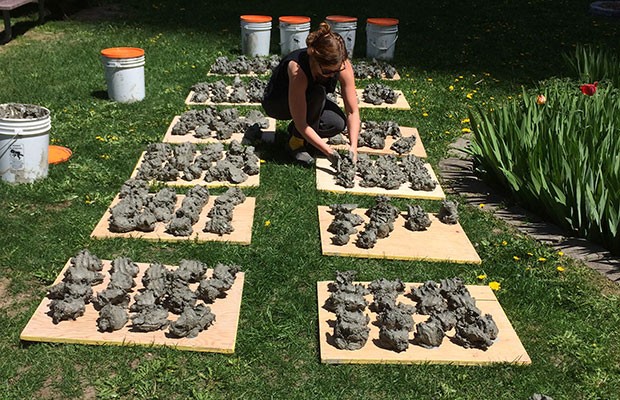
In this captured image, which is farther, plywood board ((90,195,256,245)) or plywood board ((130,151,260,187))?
plywood board ((130,151,260,187))

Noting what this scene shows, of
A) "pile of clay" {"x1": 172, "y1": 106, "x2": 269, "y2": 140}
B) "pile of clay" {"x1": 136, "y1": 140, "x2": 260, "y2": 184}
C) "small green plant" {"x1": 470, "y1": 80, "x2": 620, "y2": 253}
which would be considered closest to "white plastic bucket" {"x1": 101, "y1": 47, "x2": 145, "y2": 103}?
"pile of clay" {"x1": 172, "y1": 106, "x2": 269, "y2": 140}

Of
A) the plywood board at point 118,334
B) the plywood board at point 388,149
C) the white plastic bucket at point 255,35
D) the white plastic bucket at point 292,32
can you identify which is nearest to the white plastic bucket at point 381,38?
the white plastic bucket at point 292,32

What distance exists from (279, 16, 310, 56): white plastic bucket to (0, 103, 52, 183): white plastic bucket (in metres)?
4.75

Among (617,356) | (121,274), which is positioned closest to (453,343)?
(617,356)

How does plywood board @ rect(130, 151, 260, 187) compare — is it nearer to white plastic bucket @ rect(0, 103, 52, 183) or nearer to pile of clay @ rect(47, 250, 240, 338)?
white plastic bucket @ rect(0, 103, 52, 183)

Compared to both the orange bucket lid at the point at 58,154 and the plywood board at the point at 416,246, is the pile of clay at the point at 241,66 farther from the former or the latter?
the plywood board at the point at 416,246

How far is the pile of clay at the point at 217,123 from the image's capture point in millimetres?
6402

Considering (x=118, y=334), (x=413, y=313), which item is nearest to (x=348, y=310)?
(x=413, y=313)

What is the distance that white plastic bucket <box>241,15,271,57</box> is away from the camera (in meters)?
9.15

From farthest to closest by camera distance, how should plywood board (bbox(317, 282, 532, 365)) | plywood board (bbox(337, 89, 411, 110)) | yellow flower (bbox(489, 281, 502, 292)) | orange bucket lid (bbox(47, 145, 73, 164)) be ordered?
plywood board (bbox(337, 89, 411, 110)), orange bucket lid (bbox(47, 145, 73, 164)), yellow flower (bbox(489, 281, 502, 292)), plywood board (bbox(317, 282, 532, 365))

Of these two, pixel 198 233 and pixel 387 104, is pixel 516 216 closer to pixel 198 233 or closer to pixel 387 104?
pixel 198 233

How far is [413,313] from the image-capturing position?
12.5ft

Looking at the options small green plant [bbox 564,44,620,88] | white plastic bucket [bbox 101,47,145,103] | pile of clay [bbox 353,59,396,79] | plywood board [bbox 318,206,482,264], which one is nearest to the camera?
plywood board [bbox 318,206,482,264]

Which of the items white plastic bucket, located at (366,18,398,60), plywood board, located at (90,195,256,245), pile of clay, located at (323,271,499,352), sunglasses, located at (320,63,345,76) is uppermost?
sunglasses, located at (320,63,345,76)
